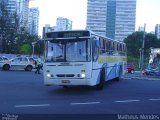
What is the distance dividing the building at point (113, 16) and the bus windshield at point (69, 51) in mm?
60033

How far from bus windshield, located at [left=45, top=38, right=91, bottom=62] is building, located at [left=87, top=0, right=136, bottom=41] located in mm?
60033

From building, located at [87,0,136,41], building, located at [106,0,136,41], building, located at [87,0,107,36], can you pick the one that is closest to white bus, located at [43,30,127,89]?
building, located at [87,0,136,41]

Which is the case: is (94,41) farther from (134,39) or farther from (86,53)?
(134,39)

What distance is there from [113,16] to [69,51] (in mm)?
78243

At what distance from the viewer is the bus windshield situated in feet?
61.8

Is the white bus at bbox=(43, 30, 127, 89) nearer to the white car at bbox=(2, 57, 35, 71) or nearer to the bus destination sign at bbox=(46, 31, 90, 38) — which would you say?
the bus destination sign at bbox=(46, 31, 90, 38)

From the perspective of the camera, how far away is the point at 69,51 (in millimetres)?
18891

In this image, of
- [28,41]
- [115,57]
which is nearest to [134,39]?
[28,41]

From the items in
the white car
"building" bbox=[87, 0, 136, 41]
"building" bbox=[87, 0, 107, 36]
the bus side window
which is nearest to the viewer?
the bus side window

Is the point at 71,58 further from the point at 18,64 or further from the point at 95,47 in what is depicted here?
the point at 18,64

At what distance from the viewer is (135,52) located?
334 feet

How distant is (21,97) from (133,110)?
5.43 meters

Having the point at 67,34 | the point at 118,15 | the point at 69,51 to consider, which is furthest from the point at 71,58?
the point at 118,15

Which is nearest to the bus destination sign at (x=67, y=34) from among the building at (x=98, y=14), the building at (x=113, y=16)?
the building at (x=113, y=16)
